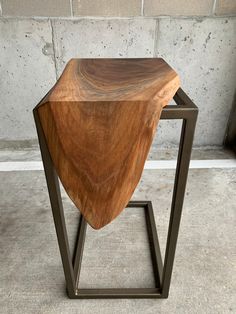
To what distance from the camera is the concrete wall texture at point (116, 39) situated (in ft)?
4.85

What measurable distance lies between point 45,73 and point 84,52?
270 mm

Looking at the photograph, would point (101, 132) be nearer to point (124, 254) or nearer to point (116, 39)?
point (124, 254)

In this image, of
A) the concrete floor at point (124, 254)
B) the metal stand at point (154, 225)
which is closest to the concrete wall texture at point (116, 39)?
the concrete floor at point (124, 254)

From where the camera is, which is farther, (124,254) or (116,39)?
(116,39)

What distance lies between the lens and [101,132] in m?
0.63

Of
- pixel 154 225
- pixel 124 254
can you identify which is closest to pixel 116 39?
pixel 154 225

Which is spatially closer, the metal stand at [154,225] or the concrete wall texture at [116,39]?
the metal stand at [154,225]

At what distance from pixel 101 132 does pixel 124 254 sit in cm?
71

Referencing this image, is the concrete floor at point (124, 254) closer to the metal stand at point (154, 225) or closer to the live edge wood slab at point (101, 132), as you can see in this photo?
the metal stand at point (154, 225)

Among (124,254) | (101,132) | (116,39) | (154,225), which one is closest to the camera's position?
(101,132)

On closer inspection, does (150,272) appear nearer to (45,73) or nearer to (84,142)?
(84,142)

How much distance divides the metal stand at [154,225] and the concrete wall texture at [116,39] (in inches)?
35.1

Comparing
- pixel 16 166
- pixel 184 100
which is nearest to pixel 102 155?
pixel 184 100

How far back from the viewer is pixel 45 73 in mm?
1656
